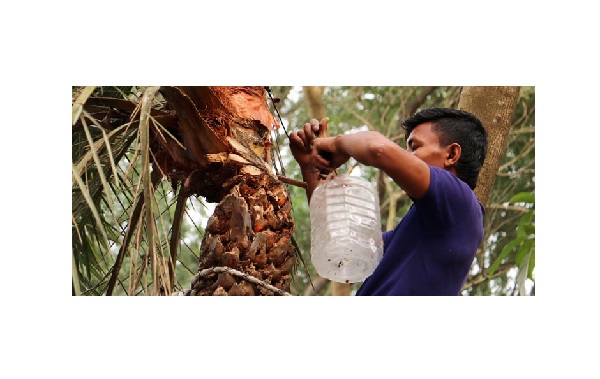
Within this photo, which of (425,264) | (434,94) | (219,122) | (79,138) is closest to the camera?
(425,264)

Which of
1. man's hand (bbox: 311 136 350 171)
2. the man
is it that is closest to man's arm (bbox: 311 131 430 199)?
the man

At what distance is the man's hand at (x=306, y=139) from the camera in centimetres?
219

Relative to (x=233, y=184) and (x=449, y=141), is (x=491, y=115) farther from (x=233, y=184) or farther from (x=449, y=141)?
(x=233, y=184)

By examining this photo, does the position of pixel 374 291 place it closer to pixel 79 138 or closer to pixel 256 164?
pixel 256 164

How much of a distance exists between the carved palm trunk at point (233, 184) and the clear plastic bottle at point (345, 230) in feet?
0.40

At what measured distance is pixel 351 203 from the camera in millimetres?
2271

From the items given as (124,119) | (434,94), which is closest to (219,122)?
(124,119)

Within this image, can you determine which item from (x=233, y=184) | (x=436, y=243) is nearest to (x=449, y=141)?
(x=436, y=243)

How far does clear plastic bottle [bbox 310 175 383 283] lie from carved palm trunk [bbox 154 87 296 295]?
12cm

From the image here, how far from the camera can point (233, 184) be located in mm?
2098

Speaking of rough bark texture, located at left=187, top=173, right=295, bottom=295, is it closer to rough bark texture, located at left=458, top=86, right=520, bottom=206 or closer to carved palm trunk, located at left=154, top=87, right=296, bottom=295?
carved palm trunk, located at left=154, top=87, right=296, bottom=295

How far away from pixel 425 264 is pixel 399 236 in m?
0.14

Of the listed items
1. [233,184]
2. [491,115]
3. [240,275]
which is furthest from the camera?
[491,115]

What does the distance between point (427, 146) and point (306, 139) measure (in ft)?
1.15
